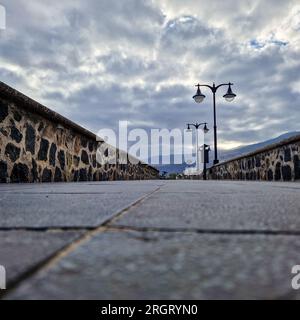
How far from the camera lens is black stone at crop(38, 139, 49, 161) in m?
4.91

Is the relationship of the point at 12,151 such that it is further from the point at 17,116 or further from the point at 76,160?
the point at 76,160

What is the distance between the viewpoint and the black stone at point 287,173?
19.5ft

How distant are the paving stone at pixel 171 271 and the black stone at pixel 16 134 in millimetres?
3894

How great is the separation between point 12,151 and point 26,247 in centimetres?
382

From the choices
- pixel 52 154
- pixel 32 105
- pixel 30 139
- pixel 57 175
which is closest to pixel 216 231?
pixel 32 105

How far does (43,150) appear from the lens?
5.00 m

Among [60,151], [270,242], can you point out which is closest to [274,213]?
[270,242]

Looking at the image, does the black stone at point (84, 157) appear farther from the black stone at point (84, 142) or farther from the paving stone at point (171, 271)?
the paving stone at point (171, 271)

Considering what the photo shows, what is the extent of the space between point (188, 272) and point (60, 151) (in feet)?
18.2

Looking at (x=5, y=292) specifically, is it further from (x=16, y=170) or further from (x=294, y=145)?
(x=294, y=145)

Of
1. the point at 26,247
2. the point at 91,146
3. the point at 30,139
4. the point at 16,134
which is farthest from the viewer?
the point at 91,146

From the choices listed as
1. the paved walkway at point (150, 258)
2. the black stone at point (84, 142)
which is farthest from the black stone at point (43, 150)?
the paved walkway at point (150, 258)

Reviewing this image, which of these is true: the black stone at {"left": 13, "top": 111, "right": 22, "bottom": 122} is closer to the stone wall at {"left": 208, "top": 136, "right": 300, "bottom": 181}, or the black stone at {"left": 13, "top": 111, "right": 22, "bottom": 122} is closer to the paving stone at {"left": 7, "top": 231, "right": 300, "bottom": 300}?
the paving stone at {"left": 7, "top": 231, "right": 300, "bottom": 300}
